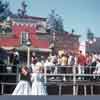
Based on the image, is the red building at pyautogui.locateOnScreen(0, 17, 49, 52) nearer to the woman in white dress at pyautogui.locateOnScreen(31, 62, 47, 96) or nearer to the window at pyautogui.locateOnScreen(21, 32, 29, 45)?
the window at pyautogui.locateOnScreen(21, 32, 29, 45)

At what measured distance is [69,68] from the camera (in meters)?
5.32

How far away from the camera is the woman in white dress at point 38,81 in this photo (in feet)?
15.4

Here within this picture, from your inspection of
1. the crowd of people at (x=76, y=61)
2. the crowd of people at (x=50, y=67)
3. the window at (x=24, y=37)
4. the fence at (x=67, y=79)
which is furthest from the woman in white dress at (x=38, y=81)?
the window at (x=24, y=37)

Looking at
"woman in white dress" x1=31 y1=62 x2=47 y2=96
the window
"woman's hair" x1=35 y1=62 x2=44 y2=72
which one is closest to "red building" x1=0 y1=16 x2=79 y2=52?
the window

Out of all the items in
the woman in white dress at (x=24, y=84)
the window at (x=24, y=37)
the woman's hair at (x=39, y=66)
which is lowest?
the woman in white dress at (x=24, y=84)

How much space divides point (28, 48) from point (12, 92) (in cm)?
68

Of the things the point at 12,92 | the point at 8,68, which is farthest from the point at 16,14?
the point at 12,92

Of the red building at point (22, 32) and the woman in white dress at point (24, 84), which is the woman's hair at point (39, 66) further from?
the red building at point (22, 32)

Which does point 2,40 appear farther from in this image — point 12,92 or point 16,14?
point 12,92

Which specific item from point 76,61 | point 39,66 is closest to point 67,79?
point 76,61

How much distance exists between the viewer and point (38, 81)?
4.76 meters

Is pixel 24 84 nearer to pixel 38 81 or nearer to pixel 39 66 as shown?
pixel 38 81

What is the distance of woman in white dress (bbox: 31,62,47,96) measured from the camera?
15.4 feet

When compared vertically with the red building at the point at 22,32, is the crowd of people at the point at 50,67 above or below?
below
